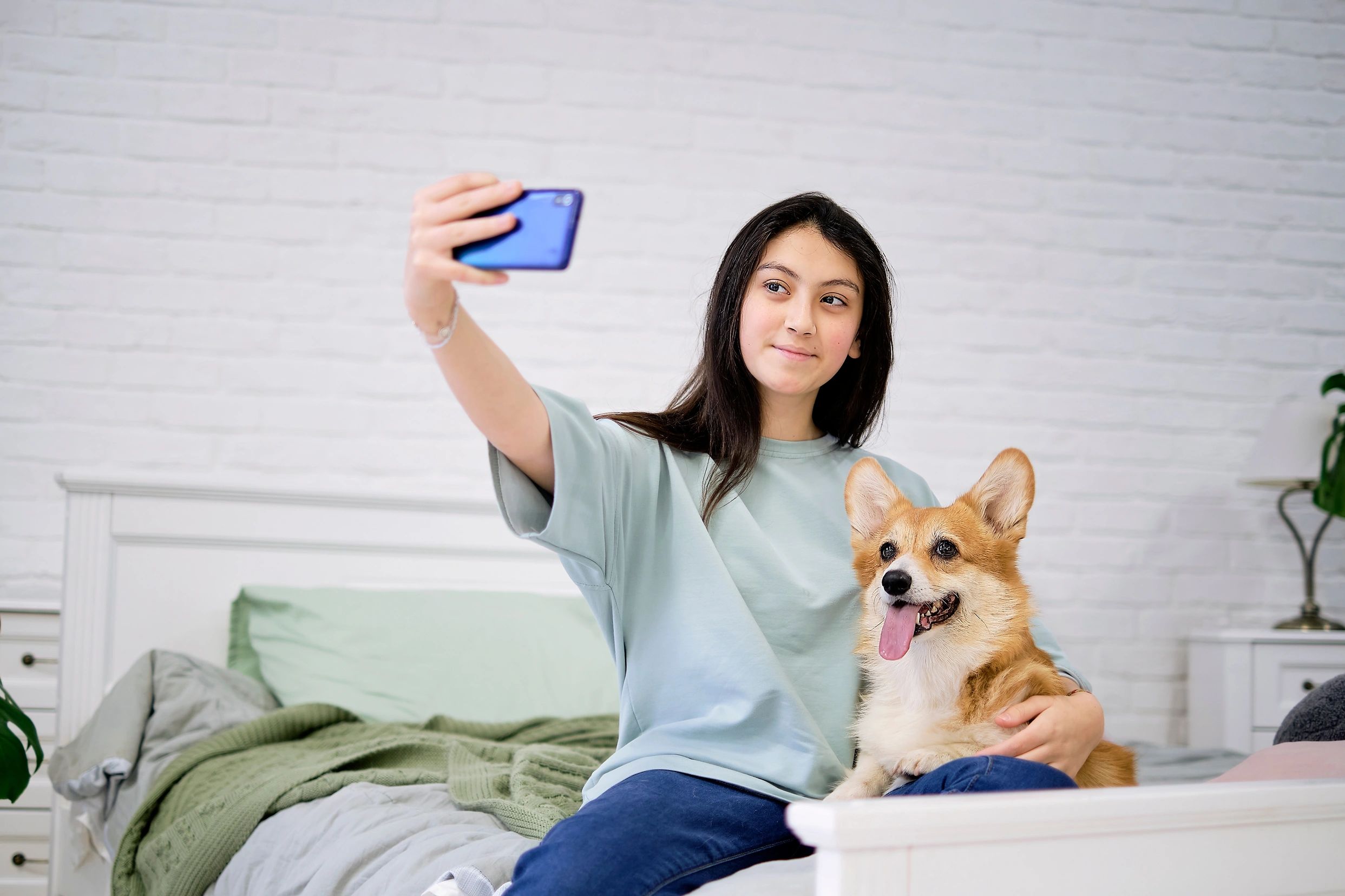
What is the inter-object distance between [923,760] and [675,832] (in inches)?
10.4

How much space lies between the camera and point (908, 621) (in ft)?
3.67

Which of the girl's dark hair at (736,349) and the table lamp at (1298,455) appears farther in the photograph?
the table lamp at (1298,455)

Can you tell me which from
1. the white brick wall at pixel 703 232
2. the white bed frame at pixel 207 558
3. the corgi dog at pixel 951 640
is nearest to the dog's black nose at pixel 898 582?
the corgi dog at pixel 951 640

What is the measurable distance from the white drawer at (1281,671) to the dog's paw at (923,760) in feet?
8.01

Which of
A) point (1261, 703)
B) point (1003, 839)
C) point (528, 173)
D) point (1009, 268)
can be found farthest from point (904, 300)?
point (1003, 839)

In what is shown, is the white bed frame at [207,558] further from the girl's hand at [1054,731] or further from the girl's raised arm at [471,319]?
the girl's hand at [1054,731]

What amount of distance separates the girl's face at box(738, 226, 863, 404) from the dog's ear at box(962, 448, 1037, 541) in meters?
0.28

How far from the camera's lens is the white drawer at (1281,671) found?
310 cm

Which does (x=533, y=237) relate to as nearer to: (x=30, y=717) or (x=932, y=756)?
(x=932, y=756)

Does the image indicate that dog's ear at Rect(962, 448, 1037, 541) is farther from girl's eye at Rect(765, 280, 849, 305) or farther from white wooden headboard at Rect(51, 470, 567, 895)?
white wooden headboard at Rect(51, 470, 567, 895)

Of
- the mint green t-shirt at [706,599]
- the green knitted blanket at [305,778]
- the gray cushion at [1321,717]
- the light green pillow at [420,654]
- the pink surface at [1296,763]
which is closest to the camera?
the mint green t-shirt at [706,599]

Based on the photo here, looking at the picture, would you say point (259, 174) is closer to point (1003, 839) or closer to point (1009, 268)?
point (1009, 268)

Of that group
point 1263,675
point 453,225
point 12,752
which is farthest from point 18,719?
point 1263,675

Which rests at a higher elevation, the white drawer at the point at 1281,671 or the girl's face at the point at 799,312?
the girl's face at the point at 799,312
